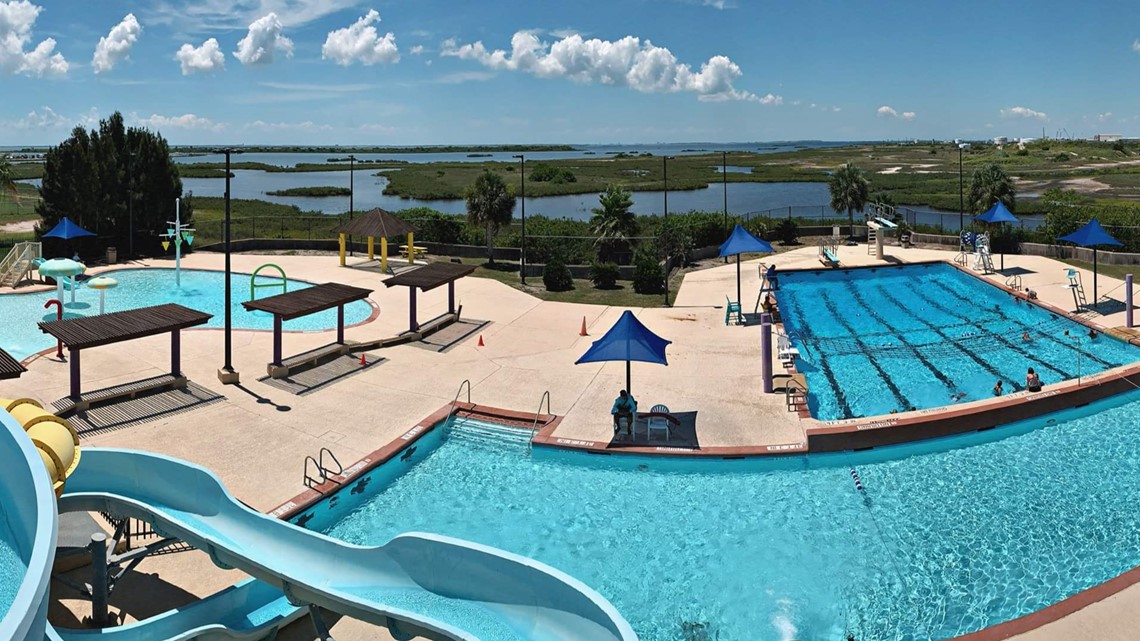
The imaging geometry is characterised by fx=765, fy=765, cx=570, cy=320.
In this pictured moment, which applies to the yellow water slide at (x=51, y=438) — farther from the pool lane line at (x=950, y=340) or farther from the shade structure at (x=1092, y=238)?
the shade structure at (x=1092, y=238)

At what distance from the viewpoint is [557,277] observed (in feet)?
108

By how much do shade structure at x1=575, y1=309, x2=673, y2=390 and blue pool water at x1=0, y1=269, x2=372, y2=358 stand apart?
12747mm

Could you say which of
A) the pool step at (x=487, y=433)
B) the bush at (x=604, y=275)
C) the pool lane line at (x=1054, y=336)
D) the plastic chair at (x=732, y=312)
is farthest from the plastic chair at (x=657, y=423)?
the bush at (x=604, y=275)

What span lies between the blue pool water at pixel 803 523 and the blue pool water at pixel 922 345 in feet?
11.3

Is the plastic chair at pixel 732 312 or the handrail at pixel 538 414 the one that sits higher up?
the plastic chair at pixel 732 312

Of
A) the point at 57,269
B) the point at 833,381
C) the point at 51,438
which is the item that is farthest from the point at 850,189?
the point at 51,438

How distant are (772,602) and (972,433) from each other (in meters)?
8.42

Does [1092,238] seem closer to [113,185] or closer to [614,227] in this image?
[614,227]

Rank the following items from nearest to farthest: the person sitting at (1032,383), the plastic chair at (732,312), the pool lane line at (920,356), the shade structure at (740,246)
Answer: the person sitting at (1032,383) → the pool lane line at (920,356) → the plastic chair at (732,312) → the shade structure at (740,246)

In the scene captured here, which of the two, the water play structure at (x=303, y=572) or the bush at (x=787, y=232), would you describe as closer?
the water play structure at (x=303, y=572)

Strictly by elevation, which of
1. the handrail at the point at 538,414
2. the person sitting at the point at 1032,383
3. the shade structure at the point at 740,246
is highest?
the shade structure at the point at 740,246

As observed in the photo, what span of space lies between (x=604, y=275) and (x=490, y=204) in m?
8.38

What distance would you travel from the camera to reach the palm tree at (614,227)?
37062mm

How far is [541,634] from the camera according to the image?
812cm
